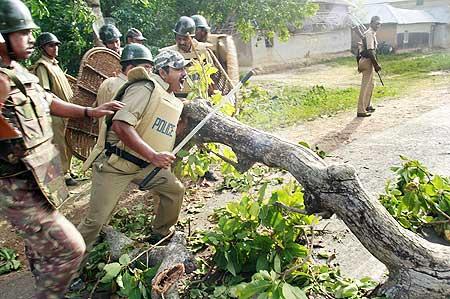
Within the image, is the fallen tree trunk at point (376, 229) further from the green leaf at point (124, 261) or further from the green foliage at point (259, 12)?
the green foliage at point (259, 12)

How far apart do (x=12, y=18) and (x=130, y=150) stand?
4.28 ft

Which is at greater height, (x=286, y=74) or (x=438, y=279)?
(x=438, y=279)

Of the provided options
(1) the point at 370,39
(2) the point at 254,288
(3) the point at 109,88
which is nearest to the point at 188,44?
(3) the point at 109,88

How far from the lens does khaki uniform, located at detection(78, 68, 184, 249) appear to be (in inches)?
134

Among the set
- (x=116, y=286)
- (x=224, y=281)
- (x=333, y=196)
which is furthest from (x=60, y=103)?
(x=333, y=196)

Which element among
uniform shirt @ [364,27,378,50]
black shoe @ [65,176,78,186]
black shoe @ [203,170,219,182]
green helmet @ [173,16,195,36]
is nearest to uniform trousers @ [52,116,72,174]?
black shoe @ [65,176,78,186]

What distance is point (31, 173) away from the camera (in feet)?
8.68

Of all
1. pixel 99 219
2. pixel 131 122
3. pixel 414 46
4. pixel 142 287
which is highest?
pixel 131 122

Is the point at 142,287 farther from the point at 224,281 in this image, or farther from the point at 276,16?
the point at 276,16

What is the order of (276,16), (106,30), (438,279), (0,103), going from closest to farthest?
1. (0,103)
2. (438,279)
3. (106,30)
4. (276,16)

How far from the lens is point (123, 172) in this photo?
11.6 ft

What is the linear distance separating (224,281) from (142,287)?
61cm

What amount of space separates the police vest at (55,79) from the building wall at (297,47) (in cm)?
1463

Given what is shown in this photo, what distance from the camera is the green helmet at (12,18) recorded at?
8.34ft
